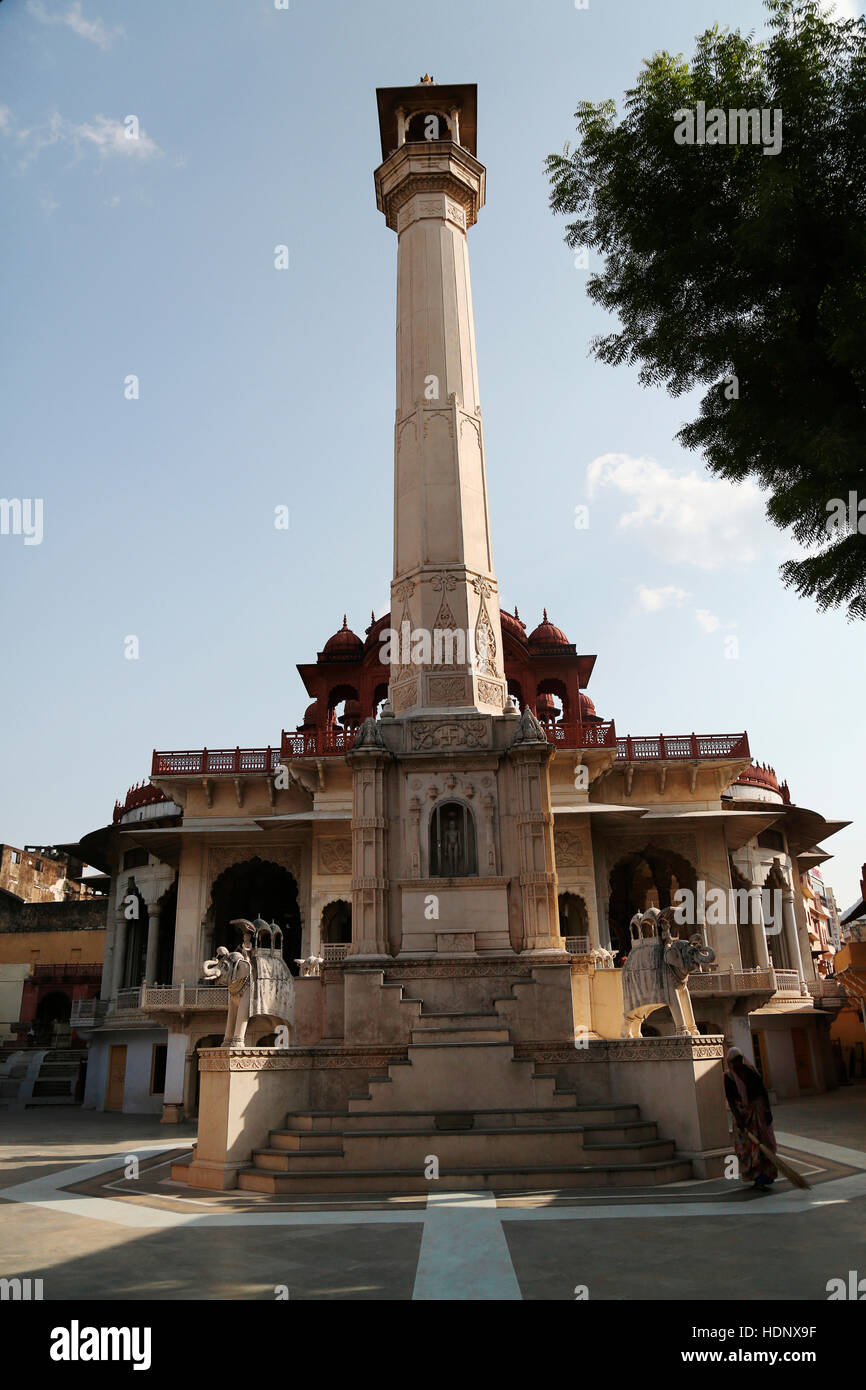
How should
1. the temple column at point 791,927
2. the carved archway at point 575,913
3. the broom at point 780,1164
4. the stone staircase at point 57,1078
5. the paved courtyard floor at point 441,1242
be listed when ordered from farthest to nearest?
the stone staircase at point 57,1078, the temple column at point 791,927, the carved archway at point 575,913, the broom at point 780,1164, the paved courtyard floor at point 441,1242

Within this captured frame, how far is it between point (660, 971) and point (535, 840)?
2.52 metres

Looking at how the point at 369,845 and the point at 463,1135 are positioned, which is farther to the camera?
the point at 369,845

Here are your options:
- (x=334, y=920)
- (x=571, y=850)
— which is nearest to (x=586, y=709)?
(x=571, y=850)

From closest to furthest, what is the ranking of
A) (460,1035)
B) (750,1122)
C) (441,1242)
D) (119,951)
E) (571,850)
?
(441,1242) < (750,1122) < (460,1035) < (571,850) < (119,951)

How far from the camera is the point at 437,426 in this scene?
16375 millimetres

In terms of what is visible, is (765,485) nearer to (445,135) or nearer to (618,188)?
(618,188)

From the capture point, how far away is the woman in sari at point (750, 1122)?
9320 millimetres

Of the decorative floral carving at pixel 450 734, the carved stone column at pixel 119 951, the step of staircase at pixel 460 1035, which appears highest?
the decorative floral carving at pixel 450 734

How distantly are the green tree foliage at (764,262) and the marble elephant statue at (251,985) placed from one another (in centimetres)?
856

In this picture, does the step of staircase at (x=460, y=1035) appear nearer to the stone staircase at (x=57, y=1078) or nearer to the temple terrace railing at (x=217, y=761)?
the temple terrace railing at (x=217, y=761)

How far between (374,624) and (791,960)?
16.7m

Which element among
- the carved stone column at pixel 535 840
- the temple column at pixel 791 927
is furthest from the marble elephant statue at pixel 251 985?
the temple column at pixel 791 927

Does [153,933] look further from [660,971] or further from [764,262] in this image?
[764,262]
